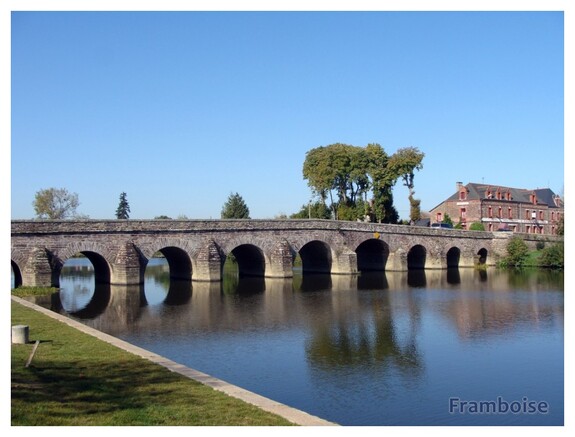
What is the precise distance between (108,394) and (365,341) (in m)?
13.1

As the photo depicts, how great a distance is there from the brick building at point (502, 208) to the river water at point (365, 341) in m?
35.9

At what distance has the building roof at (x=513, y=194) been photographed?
260 feet

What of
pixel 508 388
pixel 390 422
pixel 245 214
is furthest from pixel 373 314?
pixel 245 214

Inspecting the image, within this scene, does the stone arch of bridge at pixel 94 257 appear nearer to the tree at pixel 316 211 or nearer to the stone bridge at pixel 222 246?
the stone bridge at pixel 222 246

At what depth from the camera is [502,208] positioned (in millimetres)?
80250

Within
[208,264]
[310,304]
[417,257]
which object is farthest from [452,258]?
[310,304]

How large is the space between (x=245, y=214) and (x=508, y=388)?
2628 inches

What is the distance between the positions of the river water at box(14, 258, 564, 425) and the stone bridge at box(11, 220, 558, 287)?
2.20 m

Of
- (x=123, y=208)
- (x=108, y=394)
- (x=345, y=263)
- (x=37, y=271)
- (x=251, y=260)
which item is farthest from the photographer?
(x=123, y=208)

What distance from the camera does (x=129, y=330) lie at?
83.0 feet

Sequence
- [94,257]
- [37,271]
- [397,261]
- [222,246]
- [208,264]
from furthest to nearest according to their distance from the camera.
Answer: [397,261] < [222,246] < [208,264] < [94,257] < [37,271]

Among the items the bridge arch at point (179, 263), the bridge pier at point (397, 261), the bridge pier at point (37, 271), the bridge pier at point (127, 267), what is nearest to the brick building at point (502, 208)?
the bridge pier at point (397, 261)

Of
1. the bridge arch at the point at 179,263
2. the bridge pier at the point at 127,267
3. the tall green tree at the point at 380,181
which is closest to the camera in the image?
the bridge pier at the point at 127,267

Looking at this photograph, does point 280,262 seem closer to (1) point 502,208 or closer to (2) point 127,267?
(2) point 127,267
